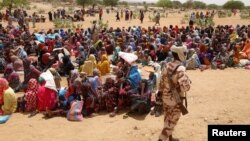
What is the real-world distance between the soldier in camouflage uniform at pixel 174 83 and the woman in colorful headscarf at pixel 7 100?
3812mm

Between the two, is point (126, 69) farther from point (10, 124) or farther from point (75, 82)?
point (10, 124)

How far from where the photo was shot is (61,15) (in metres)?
32.9

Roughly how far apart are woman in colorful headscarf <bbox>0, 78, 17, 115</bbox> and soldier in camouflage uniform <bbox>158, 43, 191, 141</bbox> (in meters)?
3.81

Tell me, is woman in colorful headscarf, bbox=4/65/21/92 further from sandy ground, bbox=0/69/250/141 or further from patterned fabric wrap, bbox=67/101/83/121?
patterned fabric wrap, bbox=67/101/83/121

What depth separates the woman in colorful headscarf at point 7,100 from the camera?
27.2ft

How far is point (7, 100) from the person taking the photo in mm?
8312

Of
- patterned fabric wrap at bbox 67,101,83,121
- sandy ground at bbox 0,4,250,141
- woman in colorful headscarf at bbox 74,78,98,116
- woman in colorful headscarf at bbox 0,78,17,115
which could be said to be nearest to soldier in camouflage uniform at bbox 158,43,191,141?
sandy ground at bbox 0,4,250,141

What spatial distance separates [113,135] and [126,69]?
2446mm

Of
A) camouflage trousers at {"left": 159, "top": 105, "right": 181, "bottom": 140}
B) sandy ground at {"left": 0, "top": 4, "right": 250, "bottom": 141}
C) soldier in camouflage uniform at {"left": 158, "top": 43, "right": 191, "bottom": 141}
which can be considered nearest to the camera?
soldier in camouflage uniform at {"left": 158, "top": 43, "right": 191, "bottom": 141}

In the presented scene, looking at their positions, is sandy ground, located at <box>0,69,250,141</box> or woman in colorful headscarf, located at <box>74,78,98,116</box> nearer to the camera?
sandy ground, located at <box>0,69,250,141</box>

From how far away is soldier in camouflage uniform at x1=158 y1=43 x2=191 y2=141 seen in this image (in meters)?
5.75

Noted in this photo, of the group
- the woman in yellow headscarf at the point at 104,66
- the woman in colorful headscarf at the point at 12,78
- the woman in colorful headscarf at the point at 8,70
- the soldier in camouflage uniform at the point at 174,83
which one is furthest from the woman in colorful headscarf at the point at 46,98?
the woman in yellow headscarf at the point at 104,66

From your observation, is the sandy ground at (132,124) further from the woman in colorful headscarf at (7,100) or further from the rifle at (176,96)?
the rifle at (176,96)

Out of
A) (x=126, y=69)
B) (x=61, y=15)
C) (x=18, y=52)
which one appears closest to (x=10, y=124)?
(x=126, y=69)
